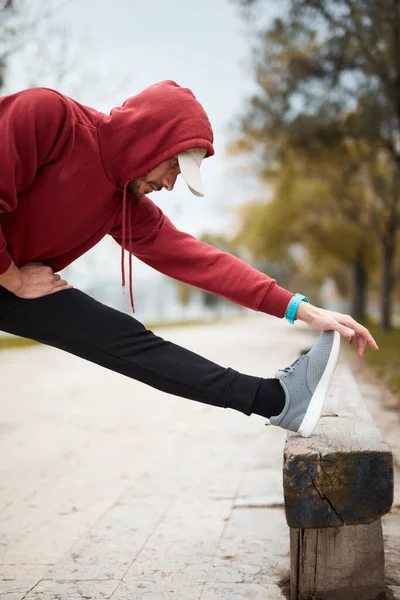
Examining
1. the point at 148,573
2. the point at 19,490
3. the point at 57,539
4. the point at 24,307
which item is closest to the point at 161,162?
the point at 24,307

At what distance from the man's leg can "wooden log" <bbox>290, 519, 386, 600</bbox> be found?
469 mm

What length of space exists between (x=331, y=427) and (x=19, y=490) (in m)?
2.12

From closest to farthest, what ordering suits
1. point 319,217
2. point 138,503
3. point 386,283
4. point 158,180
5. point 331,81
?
point 158,180 → point 138,503 → point 331,81 → point 386,283 → point 319,217

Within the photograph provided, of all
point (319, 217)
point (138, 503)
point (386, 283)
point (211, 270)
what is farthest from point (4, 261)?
point (319, 217)

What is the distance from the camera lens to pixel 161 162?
2406 millimetres

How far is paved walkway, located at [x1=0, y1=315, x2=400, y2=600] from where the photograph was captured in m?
2.63

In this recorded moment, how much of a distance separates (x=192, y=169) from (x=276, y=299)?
0.56 m

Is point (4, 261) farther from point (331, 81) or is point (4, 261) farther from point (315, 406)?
point (331, 81)

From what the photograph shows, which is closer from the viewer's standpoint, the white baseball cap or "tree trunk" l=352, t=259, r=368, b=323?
the white baseball cap

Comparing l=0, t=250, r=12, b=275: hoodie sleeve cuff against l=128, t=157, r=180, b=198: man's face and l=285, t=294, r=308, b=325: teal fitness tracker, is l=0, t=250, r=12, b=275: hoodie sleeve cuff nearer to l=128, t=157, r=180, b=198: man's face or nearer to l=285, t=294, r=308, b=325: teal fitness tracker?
l=128, t=157, r=180, b=198: man's face

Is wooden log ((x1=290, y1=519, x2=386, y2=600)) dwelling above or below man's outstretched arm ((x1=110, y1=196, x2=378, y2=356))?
below

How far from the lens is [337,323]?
2.41m

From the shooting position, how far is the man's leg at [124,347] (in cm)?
236

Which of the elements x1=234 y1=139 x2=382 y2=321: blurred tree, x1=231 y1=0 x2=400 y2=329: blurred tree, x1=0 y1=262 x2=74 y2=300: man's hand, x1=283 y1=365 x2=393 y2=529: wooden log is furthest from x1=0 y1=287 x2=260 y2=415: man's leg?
x1=234 y1=139 x2=382 y2=321: blurred tree
